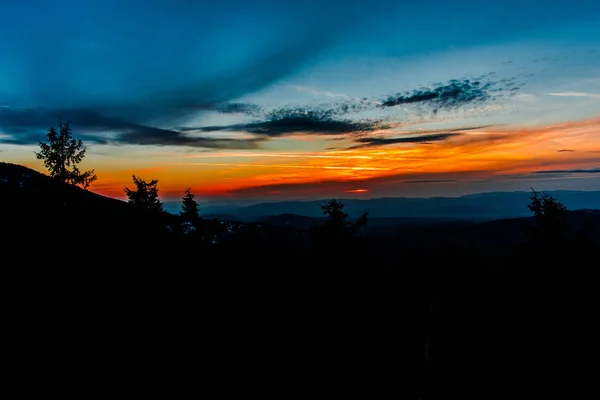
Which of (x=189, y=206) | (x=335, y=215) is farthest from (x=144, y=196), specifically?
(x=335, y=215)

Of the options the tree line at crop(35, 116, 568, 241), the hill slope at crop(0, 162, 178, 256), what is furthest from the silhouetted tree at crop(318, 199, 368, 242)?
the hill slope at crop(0, 162, 178, 256)

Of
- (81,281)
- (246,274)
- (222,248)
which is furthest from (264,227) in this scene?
(81,281)

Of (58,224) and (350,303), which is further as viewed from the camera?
(58,224)

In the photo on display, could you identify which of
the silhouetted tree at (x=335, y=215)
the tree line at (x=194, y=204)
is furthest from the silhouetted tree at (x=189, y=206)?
the silhouetted tree at (x=335, y=215)

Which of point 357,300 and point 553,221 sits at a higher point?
point 553,221

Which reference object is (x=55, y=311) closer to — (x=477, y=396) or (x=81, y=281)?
(x=81, y=281)

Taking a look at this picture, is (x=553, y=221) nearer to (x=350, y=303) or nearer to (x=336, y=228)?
(x=336, y=228)

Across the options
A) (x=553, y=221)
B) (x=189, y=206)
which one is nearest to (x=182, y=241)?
(x=189, y=206)

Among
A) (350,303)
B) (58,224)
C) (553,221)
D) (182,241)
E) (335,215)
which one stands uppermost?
(335,215)

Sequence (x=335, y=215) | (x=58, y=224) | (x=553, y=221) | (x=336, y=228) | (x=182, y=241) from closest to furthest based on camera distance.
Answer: (x=336, y=228) < (x=553, y=221) < (x=335, y=215) < (x=182, y=241) < (x=58, y=224)

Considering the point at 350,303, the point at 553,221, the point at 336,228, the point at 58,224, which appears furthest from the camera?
the point at 58,224

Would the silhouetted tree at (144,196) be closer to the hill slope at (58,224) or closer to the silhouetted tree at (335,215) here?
the hill slope at (58,224)

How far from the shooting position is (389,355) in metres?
23.9

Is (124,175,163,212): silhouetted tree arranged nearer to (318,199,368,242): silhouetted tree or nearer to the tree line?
the tree line
